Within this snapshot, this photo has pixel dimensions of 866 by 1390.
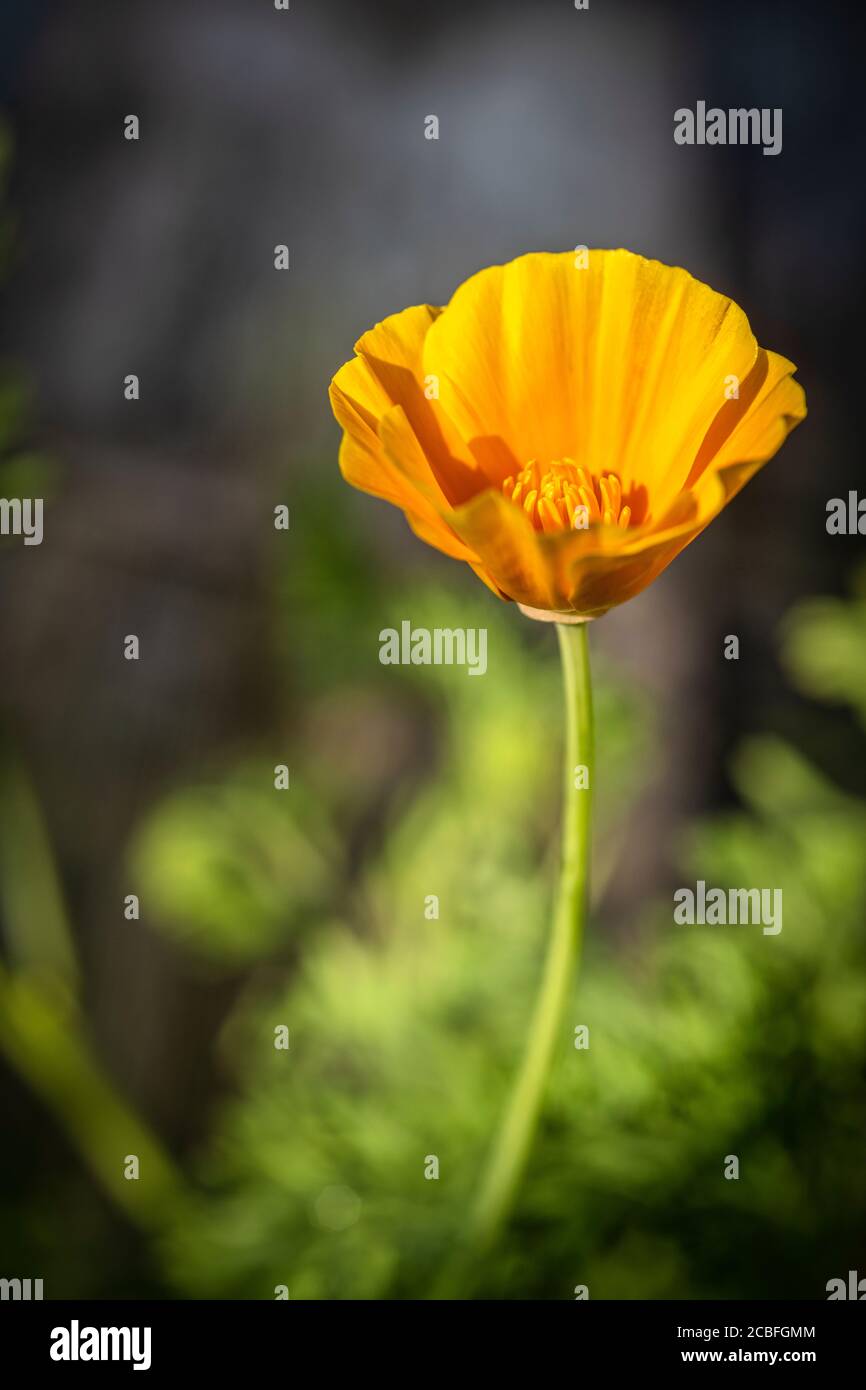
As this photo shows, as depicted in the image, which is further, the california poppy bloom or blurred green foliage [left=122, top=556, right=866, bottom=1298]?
blurred green foliage [left=122, top=556, right=866, bottom=1298]

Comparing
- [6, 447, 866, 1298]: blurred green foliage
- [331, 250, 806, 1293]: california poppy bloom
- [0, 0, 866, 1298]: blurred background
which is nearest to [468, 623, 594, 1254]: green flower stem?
[331, 250, 806, 1293]: california poppy bloom

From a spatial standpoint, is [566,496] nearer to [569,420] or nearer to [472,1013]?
Answer: [569,420]

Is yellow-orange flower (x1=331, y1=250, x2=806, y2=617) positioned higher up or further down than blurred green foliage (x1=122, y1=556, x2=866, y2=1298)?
higher up

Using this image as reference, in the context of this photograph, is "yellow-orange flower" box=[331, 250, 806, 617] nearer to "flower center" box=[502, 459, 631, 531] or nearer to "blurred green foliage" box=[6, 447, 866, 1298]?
"flower center" box=[502, 459, 631, 531]

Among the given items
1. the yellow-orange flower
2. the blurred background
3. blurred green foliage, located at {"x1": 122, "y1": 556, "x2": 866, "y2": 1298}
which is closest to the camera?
the yellow-orange flower

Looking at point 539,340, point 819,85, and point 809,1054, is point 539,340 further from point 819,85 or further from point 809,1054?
point 819,85

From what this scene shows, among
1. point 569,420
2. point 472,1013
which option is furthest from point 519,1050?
point 569,420

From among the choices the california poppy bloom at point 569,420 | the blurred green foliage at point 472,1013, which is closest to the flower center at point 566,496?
the california poppy bloom at point 569,420

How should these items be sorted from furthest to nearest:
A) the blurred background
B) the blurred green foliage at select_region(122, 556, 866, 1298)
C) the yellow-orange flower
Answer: the blurred background < the blurred green foliage at select_region(122, 556, 866, 1298) < the yellow-orange flower

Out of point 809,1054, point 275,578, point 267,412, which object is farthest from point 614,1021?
point 267,412
